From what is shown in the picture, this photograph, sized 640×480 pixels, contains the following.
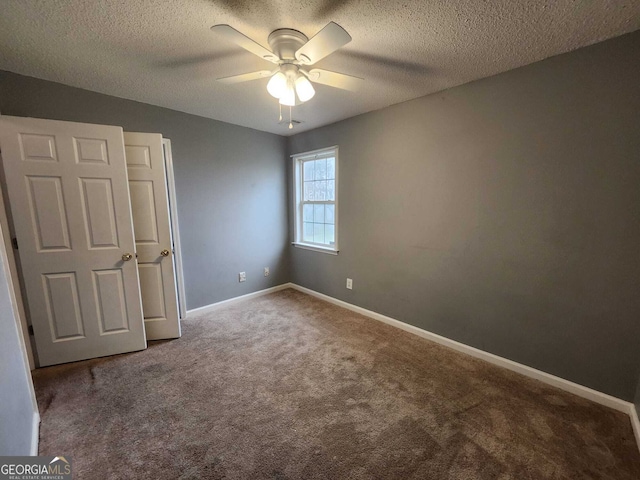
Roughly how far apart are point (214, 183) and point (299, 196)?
1235 mm

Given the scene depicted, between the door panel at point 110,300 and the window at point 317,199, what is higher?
the window at point 317,199

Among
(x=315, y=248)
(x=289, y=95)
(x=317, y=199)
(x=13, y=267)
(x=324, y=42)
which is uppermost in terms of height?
(x=324, y=42)

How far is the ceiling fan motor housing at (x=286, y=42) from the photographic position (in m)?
1.52

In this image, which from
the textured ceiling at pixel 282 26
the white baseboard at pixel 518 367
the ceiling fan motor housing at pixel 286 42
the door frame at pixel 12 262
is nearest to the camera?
the textured ceiling at pixel 282 26

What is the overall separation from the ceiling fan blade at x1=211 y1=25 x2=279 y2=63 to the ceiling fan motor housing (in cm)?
5

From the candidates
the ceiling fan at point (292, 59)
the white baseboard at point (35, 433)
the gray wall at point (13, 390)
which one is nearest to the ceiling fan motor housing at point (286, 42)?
the ceiling fan at point (292, 59)

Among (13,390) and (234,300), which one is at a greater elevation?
(13,390)

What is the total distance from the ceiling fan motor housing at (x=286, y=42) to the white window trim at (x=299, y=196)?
170 cm

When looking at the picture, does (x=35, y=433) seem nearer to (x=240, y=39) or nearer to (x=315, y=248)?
(x=240, y=39)

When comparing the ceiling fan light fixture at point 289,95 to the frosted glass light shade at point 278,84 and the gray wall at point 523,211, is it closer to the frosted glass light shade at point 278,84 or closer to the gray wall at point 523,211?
the frosted glass light shade at point 278,84

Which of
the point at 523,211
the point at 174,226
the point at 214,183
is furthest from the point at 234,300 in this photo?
the point at 523,211

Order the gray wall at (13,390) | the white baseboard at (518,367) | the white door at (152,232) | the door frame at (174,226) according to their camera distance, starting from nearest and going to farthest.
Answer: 1. the gray wall at (13,390)
2. the white baseboard at (518,367)
3. the white door at (152,232)
4. the door frame at (174,226)

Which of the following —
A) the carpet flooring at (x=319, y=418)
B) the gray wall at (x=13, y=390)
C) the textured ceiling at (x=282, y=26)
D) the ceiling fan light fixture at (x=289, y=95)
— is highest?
the textured ceiling at (x=282, y=26)

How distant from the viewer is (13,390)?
4.19 feet
